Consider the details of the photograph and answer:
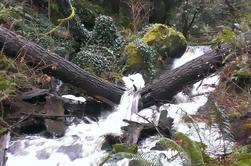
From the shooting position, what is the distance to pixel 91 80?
7.94m

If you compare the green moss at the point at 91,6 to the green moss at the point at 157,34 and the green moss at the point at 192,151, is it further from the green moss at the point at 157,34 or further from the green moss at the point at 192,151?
the green moss at the point at 192,151

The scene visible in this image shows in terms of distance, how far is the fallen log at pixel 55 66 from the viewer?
762 cm

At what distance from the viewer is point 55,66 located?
7.56 m

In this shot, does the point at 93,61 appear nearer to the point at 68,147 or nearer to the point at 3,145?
the point at 68,147

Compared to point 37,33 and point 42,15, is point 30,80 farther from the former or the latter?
point 42,15

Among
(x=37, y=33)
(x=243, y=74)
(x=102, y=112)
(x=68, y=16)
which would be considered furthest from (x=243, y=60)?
(x=68, y=16)

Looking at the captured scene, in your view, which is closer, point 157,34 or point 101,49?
point 101,49

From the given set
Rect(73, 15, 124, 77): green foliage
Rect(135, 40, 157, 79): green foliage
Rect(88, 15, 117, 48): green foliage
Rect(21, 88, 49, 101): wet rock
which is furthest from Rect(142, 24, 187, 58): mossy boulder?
Rect(21, 88, 49, 101): wet rock

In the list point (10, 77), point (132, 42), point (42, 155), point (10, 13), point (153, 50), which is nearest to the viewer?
point (42, 155)

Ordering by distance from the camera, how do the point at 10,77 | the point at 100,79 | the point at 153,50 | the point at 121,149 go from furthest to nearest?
the point at 153,50 → the point at 100,79 → the point at 10,77 → the point at 121,149

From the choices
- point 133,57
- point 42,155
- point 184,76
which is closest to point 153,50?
point 133,57

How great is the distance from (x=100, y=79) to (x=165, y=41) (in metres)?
4.37

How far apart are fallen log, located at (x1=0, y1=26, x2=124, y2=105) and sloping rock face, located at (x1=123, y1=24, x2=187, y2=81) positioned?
2.73 m

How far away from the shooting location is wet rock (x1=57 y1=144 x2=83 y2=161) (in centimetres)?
626
